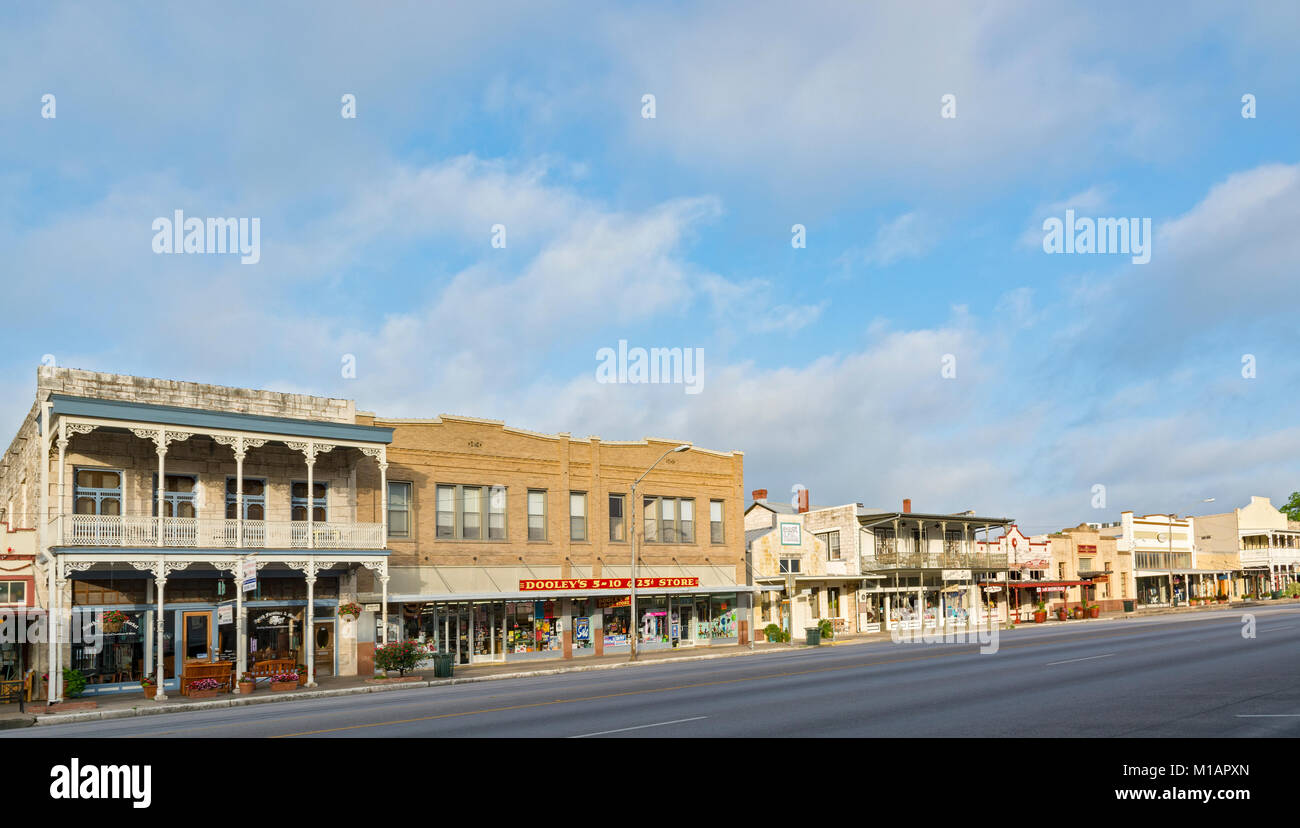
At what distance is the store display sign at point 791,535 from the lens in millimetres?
51406

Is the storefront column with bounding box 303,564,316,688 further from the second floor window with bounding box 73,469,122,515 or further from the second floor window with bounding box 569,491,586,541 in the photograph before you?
the second floor window with bounding box 569,491,586,541

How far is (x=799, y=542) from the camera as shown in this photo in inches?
2058

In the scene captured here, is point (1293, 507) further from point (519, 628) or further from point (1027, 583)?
point (519, 628)

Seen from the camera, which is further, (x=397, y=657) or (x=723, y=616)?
(x=723, y=616)

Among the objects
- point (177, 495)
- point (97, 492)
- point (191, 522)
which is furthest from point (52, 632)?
point (177, 495)

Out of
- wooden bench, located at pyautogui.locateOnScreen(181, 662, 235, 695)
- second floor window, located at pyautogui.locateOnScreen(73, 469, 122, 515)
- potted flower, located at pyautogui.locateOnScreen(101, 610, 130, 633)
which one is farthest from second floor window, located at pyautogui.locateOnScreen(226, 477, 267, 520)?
wooden bench, located at pyautogui.locateOnScreen(181, 662, 235, 695)

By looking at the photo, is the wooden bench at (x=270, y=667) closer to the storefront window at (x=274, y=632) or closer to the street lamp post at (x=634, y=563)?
the storefront window at (x=274, y=632)

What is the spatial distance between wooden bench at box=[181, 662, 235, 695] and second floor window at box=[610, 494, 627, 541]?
18.0m

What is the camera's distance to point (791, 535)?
51750mm

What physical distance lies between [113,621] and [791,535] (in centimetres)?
3189

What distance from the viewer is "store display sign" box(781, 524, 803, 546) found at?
2024 inches
